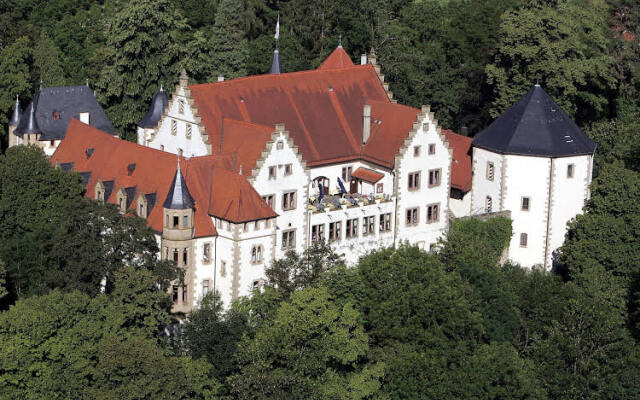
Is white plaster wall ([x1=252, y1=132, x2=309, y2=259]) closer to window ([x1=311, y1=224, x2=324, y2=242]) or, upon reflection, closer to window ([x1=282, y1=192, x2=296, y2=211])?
window ([x1=282, y1=192, x2=296, y2=211])

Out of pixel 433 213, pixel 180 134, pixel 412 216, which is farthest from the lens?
pixel 433 213

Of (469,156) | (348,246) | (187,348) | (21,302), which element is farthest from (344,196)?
(21,302)

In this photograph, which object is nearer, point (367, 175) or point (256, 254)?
point (256, 254)

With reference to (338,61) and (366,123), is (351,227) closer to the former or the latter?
(366,123)

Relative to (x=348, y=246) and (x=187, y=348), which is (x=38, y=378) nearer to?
(x=187, y=348)

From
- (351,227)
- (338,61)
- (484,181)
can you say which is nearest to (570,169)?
(484,181)

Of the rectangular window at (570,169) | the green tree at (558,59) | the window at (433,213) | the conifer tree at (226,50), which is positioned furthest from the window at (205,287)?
the conifer tree at (226,50)
